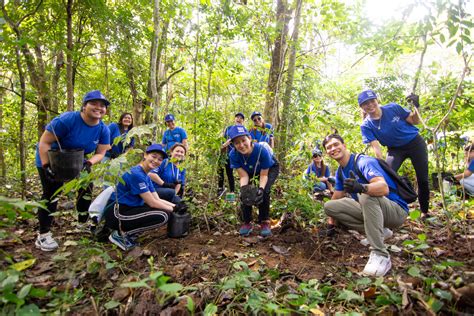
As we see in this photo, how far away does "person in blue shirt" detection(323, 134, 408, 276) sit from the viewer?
8.81 feet

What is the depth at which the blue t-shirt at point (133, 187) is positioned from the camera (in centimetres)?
340

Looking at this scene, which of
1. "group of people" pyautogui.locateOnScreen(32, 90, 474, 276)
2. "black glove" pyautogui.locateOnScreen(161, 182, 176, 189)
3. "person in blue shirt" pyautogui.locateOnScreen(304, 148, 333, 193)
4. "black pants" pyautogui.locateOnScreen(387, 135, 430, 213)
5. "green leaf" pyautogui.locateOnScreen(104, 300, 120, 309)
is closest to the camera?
"green leaf" pyautogui.locateOnScreen(104, 300, 120, 309)

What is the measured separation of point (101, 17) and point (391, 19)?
536cm

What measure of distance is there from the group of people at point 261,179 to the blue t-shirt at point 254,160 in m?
0.01

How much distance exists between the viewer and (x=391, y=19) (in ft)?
15.1

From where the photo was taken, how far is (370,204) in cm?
278

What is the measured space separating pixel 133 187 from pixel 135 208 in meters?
0.27

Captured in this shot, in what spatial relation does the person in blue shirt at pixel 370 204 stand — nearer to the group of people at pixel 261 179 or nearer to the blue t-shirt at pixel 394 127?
the group of people at pixel 261 179

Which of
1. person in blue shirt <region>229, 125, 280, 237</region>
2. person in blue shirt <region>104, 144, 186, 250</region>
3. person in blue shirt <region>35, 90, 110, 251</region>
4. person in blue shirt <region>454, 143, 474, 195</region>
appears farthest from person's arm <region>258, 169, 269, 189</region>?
person in blue shirt <region>454, 143, 474, 195</region>

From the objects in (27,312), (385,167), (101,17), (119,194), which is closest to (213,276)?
(27,312)

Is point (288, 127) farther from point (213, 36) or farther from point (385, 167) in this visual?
point (385, 167)

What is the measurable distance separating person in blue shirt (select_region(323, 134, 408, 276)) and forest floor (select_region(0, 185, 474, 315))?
0.20 meters

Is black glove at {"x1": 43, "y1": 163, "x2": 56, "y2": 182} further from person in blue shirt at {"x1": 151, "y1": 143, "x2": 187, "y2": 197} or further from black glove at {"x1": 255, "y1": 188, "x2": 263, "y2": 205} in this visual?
black glove at {"x1": 255, "y1": 188, "x2": 263, "y2": 205}

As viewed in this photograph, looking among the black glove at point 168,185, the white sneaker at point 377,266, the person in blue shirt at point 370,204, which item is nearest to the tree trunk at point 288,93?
the black glove at point 168,185
